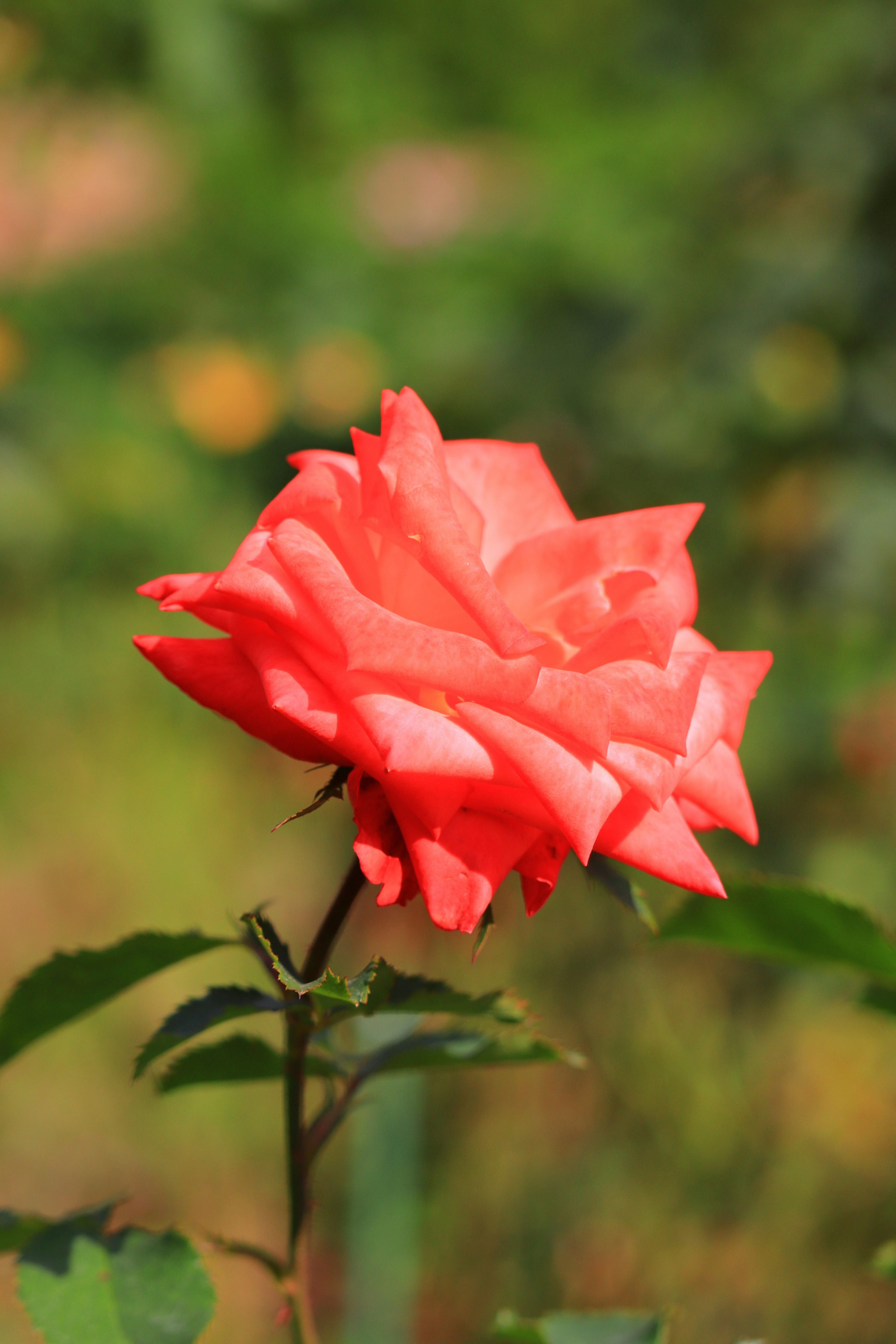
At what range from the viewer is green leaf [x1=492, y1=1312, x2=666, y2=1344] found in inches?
13.1

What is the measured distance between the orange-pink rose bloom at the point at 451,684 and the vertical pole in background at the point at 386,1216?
80 cm

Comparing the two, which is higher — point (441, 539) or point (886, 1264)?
point (441, 539)

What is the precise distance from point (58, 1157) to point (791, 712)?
41.1 inches

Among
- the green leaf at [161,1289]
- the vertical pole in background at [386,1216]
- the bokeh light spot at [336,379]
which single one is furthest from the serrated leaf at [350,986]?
the bokeh light spot at [336,379]

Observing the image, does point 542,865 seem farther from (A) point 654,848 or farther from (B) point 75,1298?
(B) point 75,1298

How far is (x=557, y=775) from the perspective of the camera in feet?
0.82

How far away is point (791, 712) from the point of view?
126cm

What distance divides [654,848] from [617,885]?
0.02 metres

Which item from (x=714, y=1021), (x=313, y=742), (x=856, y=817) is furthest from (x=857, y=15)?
(x=313, y=742)

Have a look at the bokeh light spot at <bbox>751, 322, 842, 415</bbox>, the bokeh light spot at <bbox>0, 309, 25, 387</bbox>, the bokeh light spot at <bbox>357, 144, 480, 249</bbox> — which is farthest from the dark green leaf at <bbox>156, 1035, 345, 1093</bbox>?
the bokeh light spot at <bbox>357, 144, 480, 249</bbox>

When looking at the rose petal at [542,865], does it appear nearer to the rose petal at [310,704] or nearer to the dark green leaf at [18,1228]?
the rose petal at [310,704]

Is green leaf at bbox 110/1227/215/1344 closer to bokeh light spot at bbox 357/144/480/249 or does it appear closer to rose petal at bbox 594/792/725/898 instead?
rose petal at bbox 594/792/725/898

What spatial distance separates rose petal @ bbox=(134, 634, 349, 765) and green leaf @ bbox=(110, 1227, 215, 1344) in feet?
0.54

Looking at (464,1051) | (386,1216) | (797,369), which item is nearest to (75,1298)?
(464,1051)
